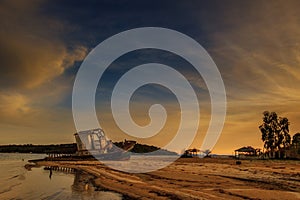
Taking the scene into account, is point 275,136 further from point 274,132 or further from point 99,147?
point 99,147

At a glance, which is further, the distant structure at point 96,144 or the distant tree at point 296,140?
the distant structure at point 96,144

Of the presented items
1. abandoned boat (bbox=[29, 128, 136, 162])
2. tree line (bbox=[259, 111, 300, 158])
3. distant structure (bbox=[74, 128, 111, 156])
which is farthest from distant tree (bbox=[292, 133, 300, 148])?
distant structure (bbox=[74, 128, 111, 156])

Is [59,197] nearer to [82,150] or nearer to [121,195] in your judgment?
[121,195]

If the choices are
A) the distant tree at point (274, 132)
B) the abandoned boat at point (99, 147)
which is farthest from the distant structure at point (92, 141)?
the distant tree at point (274, 132)

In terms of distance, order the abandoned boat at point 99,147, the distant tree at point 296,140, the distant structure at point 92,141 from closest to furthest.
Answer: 1. the abandoned boat at point 99,147
2. the distant tree at point 296,140
3. the distant structure at point 92,141

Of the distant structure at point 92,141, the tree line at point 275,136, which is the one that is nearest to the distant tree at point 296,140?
the tree line at point 275,136

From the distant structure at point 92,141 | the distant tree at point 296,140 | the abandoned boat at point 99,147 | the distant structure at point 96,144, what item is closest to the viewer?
the abandoned boat at point 99,147

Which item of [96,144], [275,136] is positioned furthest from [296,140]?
[96,144]

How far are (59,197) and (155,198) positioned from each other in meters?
6.09

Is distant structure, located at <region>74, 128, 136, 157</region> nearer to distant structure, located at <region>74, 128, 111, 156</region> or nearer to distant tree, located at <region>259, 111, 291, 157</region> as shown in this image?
distant structure, located at <region>74, 128, 111, 156</region>

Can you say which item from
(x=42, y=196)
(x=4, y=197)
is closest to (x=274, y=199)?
(x=42, y=196)

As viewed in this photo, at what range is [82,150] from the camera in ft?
266

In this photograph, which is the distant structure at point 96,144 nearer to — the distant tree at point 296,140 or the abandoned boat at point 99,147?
the abandoned boat at point 99,147

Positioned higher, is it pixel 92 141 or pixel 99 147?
pixel 92 141
